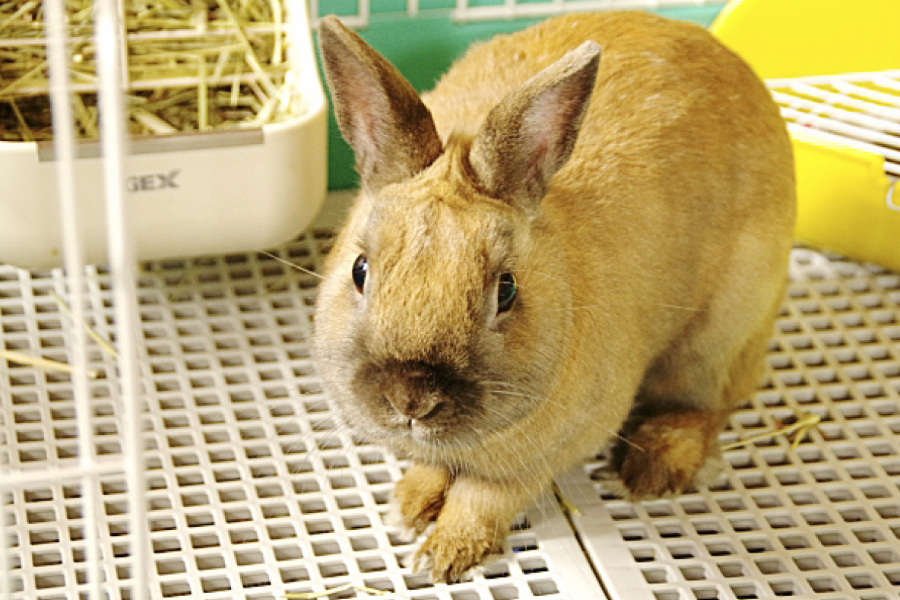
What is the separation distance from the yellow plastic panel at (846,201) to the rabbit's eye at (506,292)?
0.92 m

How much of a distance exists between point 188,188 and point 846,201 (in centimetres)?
114

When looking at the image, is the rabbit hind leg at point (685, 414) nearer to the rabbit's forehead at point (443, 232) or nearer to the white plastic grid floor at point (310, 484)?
the white plastic grid floor at point (310, 484)

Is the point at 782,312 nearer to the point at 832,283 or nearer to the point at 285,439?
the point at 832,283

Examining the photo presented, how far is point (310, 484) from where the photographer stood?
1685 mm

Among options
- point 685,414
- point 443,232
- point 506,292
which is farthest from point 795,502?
point 443,232

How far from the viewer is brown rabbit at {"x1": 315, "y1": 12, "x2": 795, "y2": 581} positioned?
130 cm

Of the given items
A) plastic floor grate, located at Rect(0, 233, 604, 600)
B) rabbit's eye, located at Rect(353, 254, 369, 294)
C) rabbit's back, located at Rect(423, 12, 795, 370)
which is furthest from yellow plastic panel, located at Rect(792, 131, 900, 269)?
rabbit's eye, located at Rect(353, 254, 369, 294)

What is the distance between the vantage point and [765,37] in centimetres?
212

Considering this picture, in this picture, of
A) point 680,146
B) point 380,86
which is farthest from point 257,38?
point 680,146

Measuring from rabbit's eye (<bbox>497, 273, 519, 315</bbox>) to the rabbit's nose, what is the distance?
145 mm

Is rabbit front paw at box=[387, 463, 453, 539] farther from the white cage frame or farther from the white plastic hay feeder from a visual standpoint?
the white plastic hay feeder

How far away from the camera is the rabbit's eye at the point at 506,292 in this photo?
4.41 ft

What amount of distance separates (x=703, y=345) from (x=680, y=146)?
12.3 inches

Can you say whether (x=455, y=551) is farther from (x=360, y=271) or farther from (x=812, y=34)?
(x=812, y=34)
